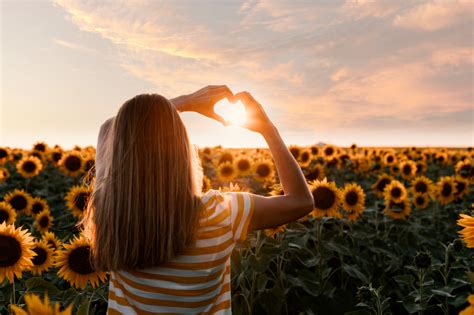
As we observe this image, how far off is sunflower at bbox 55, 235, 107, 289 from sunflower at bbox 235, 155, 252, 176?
235 inches

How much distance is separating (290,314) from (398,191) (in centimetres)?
352

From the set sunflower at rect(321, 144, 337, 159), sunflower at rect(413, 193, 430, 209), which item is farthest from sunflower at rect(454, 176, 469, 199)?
sunflower at rect(321, 144, 337, 159)

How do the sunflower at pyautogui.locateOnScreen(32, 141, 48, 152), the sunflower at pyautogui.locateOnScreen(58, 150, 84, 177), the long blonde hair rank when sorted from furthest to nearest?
the sunflower at pyautogui.locateOnScreen(32, 141, 48, 152), the sunflower at pyautogui.locateOnScreen(58, 150, 84, 177), the long blonde hair

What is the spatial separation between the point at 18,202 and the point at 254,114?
17.8 ft

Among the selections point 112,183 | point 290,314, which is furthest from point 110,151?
point 290,314

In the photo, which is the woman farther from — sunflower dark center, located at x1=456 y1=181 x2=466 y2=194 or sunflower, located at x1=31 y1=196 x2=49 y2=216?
sunflower dark center, located at x1=456 y1=181 x2=466 y2=194

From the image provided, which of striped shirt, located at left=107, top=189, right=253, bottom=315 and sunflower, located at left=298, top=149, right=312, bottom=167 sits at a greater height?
sunflower, located at left=298, top=149, right=312, bottom=167

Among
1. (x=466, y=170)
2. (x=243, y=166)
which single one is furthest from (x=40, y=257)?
(x=466, y=170)

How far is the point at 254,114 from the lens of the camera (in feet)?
8.67

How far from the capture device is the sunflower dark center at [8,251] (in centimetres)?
374

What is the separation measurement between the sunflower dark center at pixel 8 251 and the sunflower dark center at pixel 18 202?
322 cm

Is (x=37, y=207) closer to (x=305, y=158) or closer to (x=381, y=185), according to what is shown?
(x=381, y=185)

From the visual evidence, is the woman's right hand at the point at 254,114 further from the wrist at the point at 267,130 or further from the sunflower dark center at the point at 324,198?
the sunflower dark center at the point at 324,198

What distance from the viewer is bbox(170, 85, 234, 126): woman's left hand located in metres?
2.57
